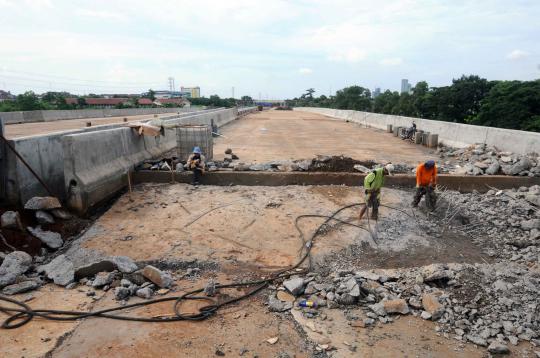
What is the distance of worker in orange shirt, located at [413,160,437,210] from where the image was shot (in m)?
8.45

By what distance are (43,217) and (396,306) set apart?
262 inches

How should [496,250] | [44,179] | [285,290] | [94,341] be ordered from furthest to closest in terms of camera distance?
[44,179] < [496,250] < [285,290] < [94,341]

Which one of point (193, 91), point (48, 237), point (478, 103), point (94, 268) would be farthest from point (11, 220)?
point (193, 91)

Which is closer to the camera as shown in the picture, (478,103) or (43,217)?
(43,217)

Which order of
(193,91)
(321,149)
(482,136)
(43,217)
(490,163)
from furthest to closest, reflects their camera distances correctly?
(193,91) → (321,149) → (482,136) → (490,163) → (43,217)

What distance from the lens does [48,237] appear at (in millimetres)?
6949

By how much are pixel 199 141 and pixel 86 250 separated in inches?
224

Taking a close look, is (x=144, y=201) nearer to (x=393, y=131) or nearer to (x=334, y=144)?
(x=334, y=144)

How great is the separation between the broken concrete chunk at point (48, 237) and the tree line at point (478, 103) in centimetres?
3241

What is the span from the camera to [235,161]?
12.1 m

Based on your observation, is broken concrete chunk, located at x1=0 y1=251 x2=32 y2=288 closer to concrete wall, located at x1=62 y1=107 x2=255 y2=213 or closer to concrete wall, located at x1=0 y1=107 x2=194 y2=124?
concrete wall, located at x1=62 y1=107 x2=255 y2=213

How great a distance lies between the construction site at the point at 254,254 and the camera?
4504 mm

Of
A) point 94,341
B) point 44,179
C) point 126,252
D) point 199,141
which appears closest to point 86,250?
point 126,252

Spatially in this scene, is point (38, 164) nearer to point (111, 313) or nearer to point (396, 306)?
point (111, 313)
